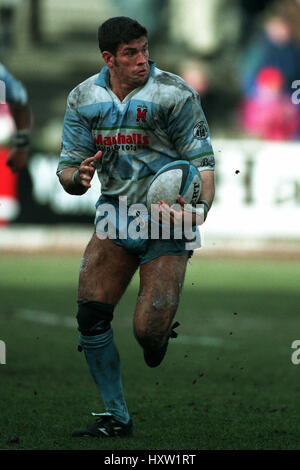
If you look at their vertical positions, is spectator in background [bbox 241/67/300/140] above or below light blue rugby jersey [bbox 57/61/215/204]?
above

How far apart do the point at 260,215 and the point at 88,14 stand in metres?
9.06

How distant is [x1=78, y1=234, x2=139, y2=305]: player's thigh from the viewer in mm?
6312

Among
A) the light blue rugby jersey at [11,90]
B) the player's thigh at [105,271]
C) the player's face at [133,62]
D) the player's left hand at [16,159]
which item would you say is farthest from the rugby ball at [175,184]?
the light blue rugby jersey at [11,90]

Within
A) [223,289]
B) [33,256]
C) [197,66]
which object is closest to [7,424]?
[223,289]

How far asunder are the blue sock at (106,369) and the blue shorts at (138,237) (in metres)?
0.51

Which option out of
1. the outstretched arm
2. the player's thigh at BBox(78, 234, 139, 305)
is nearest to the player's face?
the outstretched arm

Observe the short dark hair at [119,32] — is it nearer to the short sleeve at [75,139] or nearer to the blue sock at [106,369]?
the short sleeve at [75,139]

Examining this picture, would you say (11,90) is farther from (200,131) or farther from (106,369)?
(106,369)

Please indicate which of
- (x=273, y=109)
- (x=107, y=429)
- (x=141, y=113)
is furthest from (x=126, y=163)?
(x=273, y=109)

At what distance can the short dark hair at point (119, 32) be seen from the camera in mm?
6199

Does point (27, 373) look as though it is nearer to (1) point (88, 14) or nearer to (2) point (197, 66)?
(2) point (197, 66)

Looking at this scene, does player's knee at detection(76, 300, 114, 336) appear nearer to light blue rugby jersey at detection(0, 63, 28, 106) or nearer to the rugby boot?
the rugby boot

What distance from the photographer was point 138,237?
20.9 feet

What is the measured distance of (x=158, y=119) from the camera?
20.5 feet
